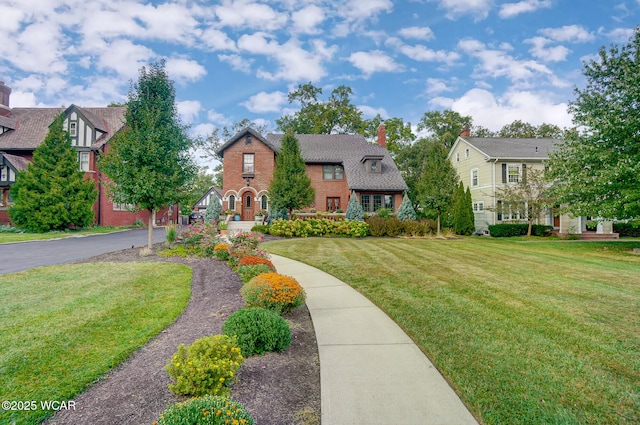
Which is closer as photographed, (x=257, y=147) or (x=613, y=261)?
(x=613, y=261)

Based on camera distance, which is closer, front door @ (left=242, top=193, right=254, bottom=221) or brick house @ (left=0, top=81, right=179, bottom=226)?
A: brick house @ (left=0, top=81, right=179, bottom=226)

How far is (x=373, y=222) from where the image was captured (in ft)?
66.4

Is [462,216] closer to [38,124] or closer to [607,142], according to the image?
[607,142]

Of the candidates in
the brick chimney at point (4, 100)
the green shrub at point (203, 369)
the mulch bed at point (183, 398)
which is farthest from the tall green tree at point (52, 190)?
the green shrub at point (203, 369)

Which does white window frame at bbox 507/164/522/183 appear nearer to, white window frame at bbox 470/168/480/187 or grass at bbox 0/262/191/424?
white window frame at bbox 470/168/480/187

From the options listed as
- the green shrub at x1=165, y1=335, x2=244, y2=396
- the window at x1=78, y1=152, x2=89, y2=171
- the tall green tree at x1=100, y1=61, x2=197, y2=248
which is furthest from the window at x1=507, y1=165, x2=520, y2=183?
the window at x1=78, y1=152, x2=89, y2=171

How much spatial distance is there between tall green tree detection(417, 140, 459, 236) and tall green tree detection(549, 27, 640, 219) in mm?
6462

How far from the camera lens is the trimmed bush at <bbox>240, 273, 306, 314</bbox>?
473 centimetres

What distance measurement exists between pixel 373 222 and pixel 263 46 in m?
11.9

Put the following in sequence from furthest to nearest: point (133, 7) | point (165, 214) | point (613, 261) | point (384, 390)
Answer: point (165, 214) < point (613, 261) < point (133, 7) < point (384, 390)

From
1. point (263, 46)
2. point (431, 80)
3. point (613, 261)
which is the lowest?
point (613, 261)

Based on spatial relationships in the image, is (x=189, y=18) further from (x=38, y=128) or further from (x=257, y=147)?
(x=38, y=128)

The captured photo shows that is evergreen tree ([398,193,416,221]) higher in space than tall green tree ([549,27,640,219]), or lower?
lower

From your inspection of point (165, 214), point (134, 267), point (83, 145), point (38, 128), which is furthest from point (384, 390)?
point (38, 128)
